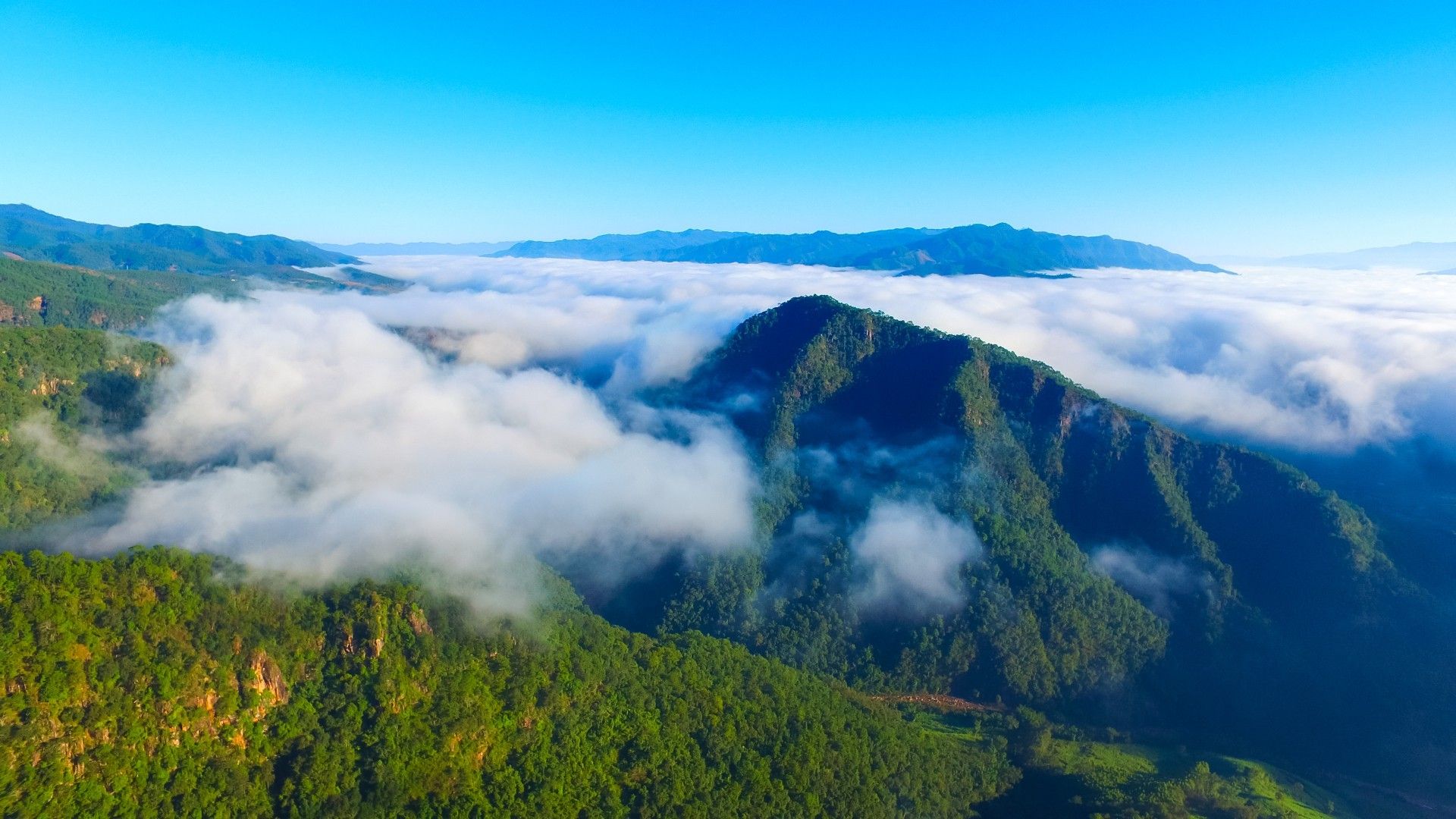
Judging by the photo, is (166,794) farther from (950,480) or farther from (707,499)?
(950,480)

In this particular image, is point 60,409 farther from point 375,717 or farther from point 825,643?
point 825,643

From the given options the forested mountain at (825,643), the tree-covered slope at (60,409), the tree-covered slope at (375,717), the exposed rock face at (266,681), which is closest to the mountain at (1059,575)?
the forested mountain at (825,643)

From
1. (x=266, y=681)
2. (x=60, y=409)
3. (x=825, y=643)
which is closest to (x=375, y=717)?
(x=266, y=681)

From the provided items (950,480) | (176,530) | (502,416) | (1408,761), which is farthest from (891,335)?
(176,530)

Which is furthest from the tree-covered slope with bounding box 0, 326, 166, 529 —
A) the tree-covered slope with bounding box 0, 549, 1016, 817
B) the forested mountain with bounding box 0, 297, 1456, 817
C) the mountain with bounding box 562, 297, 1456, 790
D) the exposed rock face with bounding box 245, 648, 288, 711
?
the mountain with bounding box 562, 297, 1456, 790

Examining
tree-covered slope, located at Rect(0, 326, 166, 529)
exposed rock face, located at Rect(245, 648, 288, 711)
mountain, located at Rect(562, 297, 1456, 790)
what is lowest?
mountain, located at Rect(562, 297, 1456, 790)

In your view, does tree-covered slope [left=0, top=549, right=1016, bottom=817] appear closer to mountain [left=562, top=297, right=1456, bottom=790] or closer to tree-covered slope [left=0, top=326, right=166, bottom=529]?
mountain [left=562, top=297, right=1456, bottom=790]

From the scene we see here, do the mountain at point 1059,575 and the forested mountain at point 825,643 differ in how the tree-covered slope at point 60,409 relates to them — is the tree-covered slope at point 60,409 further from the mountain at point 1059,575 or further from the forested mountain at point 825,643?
the mountain at point 1059,575
